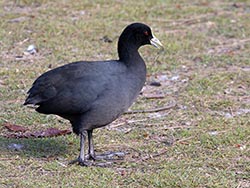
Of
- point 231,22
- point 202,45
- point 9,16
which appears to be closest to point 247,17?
point 231,22

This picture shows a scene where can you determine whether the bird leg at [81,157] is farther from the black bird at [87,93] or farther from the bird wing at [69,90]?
the bird wing at [69,90]

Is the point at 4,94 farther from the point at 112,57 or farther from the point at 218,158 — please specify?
the point at 218,158

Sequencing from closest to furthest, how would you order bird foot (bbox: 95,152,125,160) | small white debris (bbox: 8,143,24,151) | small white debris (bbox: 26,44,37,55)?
bird foot (bbox: 95,152,125,160) → small white debris (bbox: 8,143,24,151) → small white debris (bbox: 26,44,37,55)

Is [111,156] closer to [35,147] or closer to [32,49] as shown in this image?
[35,147]

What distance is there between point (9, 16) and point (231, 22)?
3276 mm

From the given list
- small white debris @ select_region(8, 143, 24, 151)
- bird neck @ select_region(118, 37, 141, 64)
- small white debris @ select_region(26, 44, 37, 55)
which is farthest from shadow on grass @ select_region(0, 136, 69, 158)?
small white debris @ select_region(26, 44, 37, 55)

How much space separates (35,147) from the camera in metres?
6.52

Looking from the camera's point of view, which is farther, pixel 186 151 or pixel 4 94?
pixel 4 94

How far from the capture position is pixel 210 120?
7211mm

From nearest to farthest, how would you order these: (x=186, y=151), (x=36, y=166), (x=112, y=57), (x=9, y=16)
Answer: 1. (x=36, y=166)
2. (x=186, y=151)
3. (x=112, y=57)
4. (x=9, y=16)

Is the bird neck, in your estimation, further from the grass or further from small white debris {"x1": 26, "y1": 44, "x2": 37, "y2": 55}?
small white debris {"x1": 26, "y1": 44, "x2": 37, "y2": 55}

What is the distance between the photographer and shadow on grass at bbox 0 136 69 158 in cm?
635

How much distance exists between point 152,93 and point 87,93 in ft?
7.09

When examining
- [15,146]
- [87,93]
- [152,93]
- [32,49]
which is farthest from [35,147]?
[32,49]
